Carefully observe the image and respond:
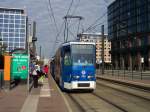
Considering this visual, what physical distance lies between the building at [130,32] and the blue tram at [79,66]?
62730mm

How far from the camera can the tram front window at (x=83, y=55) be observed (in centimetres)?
2258

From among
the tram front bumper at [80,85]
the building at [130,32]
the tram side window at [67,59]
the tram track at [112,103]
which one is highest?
the building at [130,32]

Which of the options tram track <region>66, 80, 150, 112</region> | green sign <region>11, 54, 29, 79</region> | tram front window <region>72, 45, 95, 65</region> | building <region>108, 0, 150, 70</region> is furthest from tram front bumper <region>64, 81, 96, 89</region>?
building <region>108, 0, 150, 70</region>

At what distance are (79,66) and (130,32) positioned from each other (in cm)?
8016

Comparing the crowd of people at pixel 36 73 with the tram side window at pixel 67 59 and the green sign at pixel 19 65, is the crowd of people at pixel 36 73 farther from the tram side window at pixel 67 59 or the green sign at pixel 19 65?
the tram side window at pixel 67 59

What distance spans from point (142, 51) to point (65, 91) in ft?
231

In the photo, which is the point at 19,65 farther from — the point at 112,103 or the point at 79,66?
the point at 112,103

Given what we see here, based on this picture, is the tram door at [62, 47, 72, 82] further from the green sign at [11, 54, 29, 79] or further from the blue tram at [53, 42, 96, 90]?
the green sign at [11, 54, 29, 79]

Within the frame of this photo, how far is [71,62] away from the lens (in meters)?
22.5

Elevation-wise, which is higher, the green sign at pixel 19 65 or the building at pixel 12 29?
the building at pixel 12 29

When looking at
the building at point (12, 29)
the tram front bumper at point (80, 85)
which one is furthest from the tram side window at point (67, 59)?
the building at point (12, 29)

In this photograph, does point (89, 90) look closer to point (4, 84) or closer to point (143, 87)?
point (143, 87)

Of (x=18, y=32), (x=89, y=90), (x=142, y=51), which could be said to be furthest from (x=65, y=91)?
(x=18, y=32)

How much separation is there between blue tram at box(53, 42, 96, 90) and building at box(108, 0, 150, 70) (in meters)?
62.7
